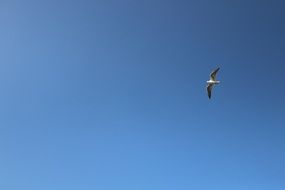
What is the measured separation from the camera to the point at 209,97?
84000 mm

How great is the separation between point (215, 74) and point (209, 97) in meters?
3.25

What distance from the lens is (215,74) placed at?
8375cm
